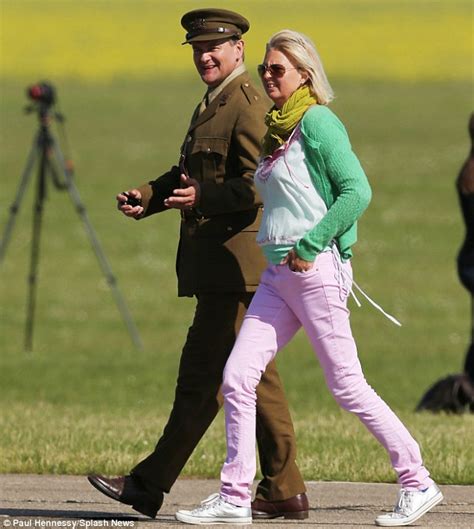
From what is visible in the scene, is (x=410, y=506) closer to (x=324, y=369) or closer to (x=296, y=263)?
(x=324, y=369)

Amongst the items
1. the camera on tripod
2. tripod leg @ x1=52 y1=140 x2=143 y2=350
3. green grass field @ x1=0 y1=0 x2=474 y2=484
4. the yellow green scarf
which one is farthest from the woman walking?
tripod leg @ x1=52 y1=140 x2=143 y2=350

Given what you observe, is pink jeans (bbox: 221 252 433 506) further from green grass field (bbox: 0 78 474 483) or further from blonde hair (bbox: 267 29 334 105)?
green grass field (bbox: 0 78 474 483)

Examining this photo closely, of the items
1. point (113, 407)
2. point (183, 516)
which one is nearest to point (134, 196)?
point (183, 516)

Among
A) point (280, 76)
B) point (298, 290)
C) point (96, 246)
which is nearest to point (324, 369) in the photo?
point (298, 290)

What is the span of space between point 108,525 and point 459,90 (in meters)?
44.6

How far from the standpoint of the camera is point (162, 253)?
26.4 metres

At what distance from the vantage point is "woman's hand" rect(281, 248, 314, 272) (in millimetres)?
6089

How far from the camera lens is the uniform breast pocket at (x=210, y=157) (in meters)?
6.59

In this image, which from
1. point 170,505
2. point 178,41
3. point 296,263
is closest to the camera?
point 296,263

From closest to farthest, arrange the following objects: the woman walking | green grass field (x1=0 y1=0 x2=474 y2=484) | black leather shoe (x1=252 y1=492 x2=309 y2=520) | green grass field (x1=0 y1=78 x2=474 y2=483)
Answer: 1. the woman walking
2. black leather shoe (x1=252 y1=492 x2=309 y2=520)
3. green grass field (x1=0 y1=78 x2=474 y2=483)
4. green grass field (x1=0 y1=0 x2=474 y2=484)

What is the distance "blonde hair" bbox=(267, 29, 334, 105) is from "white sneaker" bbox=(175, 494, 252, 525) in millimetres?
1540

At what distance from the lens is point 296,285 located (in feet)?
20.4

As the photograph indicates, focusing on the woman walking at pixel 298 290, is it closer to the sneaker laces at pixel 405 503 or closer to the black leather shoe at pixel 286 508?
the sneaker laces at pixel 405 503

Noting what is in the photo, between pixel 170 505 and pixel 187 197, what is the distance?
147 cm
